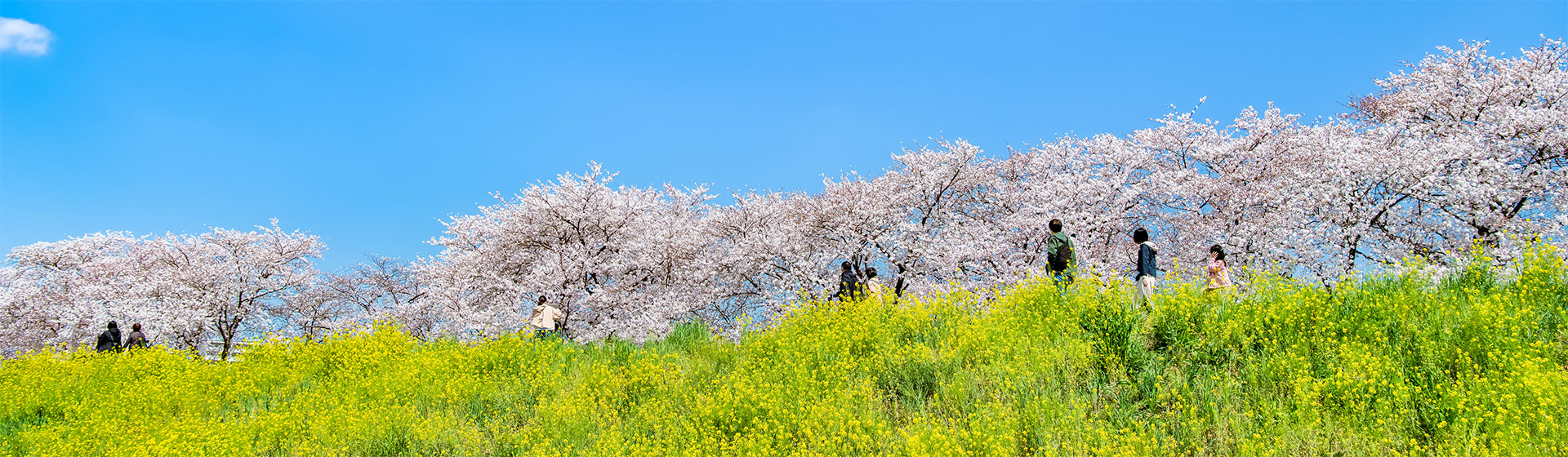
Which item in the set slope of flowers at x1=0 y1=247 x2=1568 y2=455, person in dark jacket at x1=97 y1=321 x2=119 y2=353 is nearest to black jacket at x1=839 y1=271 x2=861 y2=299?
slope of flowers at x1=0 y1=247 x2=1568 y2=455

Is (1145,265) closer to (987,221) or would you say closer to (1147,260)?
(1147,260)

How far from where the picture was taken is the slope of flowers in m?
5.75

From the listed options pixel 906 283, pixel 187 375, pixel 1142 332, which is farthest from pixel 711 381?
pixel 906 283

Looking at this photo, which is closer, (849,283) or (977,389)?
(977,389)

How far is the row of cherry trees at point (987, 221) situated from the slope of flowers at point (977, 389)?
1040 cm

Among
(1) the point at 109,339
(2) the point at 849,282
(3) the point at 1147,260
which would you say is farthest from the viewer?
(1) the point at 109,339

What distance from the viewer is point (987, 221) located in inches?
963

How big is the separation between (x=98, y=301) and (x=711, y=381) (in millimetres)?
29546

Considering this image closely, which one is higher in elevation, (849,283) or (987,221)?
(987,221)

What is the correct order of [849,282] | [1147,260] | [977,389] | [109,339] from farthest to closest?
[109,339] < [849,282] < [1147,260] < [977,389]

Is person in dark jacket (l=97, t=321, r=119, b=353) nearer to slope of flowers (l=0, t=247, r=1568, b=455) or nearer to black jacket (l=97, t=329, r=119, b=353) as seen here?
black jacket (l=97, t=329, r=119, b=353)

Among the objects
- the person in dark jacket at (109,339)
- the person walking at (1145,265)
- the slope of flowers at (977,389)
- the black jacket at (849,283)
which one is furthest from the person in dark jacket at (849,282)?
the person in dark jacket at (109,339)

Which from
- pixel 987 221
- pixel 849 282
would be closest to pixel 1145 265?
pixel 849 282

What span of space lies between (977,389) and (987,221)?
18223 millimetres
